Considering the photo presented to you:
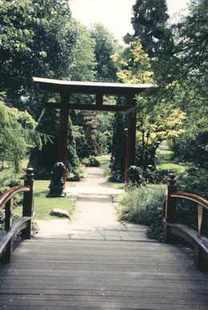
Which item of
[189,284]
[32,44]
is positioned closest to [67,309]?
[189,284]

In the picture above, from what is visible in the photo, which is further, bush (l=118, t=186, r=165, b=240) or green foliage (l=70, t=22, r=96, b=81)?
green foliage (l=70, t=22, r=96, b=81)

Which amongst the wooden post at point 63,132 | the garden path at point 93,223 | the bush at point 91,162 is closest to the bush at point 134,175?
the garden path at point 93,223

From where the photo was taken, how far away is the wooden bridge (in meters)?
4.40

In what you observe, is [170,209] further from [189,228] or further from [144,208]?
[144,208]

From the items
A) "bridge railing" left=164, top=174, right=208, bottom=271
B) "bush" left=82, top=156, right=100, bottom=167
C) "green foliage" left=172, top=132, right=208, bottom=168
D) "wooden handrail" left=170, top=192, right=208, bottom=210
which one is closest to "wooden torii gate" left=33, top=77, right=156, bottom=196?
"green foliage" left=172, top=132, right=208, bottom=168

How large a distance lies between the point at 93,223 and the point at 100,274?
4.79 meters

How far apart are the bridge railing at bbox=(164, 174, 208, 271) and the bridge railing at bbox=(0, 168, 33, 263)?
2.25m

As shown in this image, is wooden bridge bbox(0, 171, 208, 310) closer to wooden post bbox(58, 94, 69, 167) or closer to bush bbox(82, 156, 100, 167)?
wooden post bbox(58, 94, 69, 167)

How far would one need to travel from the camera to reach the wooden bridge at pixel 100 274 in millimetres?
4398

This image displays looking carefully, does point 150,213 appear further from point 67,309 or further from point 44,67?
point 44,67

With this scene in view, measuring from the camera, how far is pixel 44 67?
26453 millimetres

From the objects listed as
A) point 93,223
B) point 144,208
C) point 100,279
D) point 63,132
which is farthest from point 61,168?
point 100,279

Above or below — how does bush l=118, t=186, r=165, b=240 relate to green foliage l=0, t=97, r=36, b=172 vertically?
below

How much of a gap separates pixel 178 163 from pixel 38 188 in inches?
448
